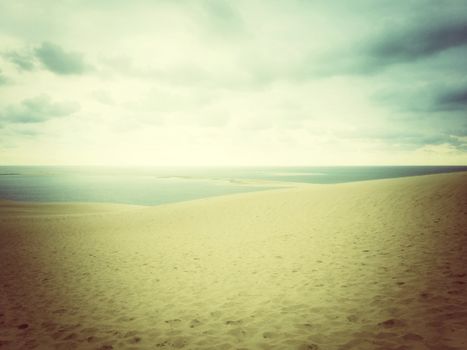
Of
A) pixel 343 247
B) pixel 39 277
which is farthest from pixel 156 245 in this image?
pixel 343 247

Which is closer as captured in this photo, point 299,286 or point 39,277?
point 299,286

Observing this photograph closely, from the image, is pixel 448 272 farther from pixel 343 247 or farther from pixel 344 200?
pixel 344 200

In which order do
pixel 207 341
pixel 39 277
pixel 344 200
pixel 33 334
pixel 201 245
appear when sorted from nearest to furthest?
1. pixel 207 341
2. pixel 33 334
3. pixel 39 277
4. pixel 201 245
5. pixel 344 200

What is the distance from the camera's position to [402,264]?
8406 mm

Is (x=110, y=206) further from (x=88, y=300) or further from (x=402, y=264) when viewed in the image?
(x=402, y=264)

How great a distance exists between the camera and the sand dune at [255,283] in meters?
5.50

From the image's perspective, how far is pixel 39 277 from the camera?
9.80 m

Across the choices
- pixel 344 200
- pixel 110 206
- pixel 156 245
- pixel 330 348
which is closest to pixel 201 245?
pixel 156 245

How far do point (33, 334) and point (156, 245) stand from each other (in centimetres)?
785

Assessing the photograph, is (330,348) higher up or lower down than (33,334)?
higher up

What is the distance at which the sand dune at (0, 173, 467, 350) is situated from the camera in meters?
5.50

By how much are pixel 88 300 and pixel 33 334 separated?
1731 millimetres

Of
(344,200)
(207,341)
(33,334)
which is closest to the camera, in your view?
(207,341)

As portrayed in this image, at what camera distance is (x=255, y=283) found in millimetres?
8258
